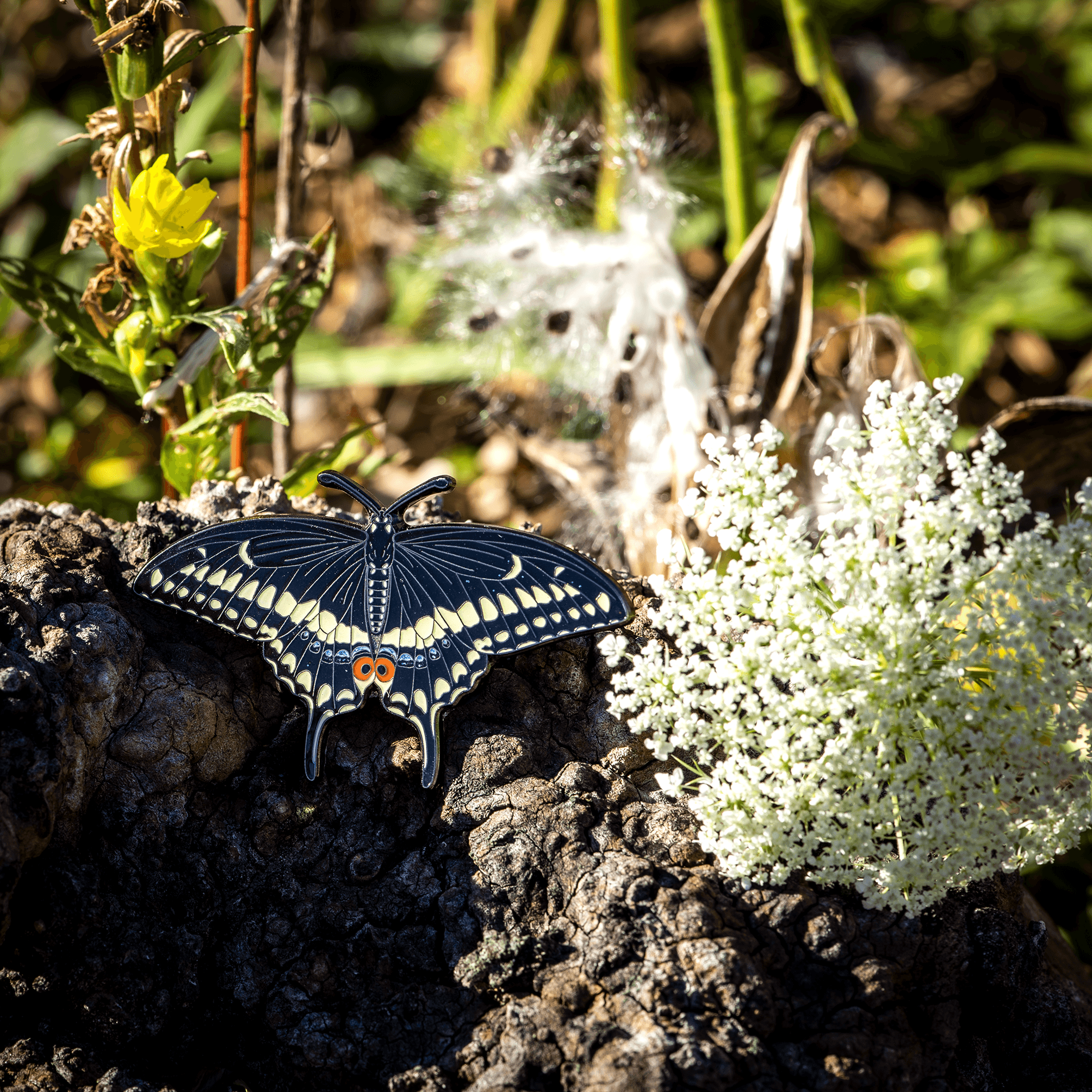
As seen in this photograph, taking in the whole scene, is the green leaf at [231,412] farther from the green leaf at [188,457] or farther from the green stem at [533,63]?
the green stem at [533,63]

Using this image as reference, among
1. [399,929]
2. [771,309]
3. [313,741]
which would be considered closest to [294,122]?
[771,309]

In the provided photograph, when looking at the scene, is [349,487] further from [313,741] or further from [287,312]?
[287,312]

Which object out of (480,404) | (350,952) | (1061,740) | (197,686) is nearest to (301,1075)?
(350,952)

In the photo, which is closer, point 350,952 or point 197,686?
point 350,952

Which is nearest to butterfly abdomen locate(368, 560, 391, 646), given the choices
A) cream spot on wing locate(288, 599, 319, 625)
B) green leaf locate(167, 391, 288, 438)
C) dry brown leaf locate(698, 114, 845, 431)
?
cream spot on wing locate(288, 599, 319, 625)

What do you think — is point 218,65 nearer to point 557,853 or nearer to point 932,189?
point 932,189

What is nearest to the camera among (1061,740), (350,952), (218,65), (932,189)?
(1061,740)
